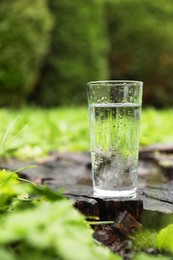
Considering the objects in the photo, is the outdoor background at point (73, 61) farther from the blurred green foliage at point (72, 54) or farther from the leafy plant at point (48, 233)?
the leafy plant at point (48, 233)

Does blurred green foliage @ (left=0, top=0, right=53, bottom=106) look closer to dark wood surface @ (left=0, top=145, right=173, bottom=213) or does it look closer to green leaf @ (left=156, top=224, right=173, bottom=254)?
dark wood surface @ (left=0, top=145, right=173, bottom=213)

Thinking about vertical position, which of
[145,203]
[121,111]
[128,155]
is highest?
[121,111]

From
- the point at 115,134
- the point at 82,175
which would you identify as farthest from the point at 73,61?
the point at 115,134

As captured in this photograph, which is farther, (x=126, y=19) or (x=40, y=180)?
(x=126, y=19)

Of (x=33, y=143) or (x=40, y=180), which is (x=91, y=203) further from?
(x=33, y=143)

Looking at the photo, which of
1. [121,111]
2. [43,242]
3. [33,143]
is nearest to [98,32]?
[33,143]

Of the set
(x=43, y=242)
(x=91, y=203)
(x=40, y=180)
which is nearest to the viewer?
(x=43, y=242)
